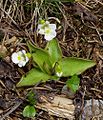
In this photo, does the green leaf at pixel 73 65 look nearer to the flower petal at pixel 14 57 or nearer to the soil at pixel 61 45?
the soil at pixel 61 45

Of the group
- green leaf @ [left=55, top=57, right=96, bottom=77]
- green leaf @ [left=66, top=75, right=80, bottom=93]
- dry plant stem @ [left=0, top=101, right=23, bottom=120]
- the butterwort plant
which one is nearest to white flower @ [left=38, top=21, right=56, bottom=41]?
the butterwort plant

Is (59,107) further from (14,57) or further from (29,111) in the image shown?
(14,57)

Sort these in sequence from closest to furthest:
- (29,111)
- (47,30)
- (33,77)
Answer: (29,111), (33,77), (47,30)

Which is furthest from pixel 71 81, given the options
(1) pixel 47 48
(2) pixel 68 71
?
(1) pixel 47 48

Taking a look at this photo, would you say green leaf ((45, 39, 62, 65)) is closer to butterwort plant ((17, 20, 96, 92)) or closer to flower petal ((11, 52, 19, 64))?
butterwort plant ((17, 20, 96, 92))

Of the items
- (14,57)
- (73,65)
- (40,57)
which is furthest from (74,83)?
(14,57)

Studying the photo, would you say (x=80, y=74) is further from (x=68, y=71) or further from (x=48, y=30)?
(x=48, y=30)
